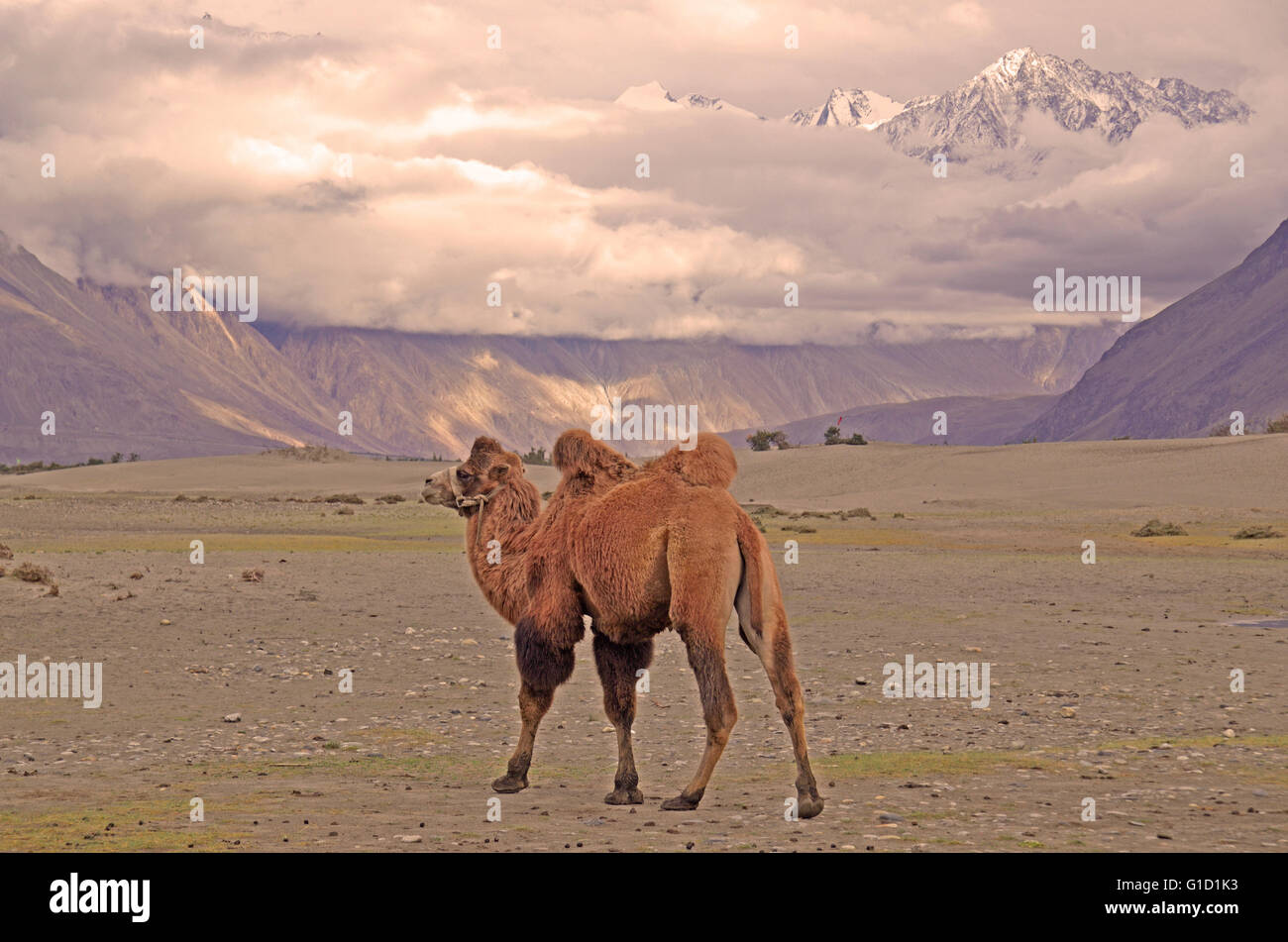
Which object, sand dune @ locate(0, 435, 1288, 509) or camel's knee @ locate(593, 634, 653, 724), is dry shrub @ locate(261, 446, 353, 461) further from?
camel's knee @ locate(593, 634, 653, 724)

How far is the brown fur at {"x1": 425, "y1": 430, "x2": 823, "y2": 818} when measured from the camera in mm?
9523

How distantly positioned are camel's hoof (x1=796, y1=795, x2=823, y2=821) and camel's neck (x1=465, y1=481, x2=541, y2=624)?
2.55 m

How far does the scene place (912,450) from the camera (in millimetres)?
96500

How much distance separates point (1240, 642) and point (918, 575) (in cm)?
1144

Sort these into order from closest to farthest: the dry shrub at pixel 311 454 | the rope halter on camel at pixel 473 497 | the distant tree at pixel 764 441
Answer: the rope halter on camel at pixel 473 497 → the distant tree at pixel 764 441 → the dry shrub at pixel 311 454

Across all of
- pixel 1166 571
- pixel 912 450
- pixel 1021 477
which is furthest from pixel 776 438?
pixel 1166 571

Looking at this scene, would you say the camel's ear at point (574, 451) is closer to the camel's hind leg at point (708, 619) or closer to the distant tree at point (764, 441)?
the camel's hind leg at point (708, 619)

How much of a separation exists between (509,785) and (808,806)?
229 cm

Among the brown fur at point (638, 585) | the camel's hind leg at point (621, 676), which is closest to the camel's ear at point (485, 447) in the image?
the brown fur at point (638, 585)

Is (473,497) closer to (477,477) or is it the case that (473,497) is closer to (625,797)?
(477,477)

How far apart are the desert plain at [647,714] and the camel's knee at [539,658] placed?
84 centimetres

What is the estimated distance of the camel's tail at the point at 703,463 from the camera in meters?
9.98

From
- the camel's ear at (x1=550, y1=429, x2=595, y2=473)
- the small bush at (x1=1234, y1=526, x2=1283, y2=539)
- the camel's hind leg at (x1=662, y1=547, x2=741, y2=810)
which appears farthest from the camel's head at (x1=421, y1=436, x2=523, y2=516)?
the small bush at (x1=1234, y1=526, x2=1283, y2=539)

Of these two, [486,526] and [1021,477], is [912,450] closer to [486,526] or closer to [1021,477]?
[1021,477]
